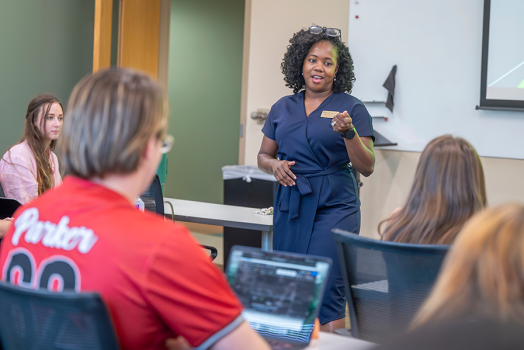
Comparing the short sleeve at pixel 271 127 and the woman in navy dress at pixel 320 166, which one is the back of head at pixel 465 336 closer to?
the woman in navy dress at pixel 320 166

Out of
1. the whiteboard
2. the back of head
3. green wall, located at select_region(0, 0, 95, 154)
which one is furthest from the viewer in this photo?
green wall, located at select_region(0, 0, 95, 154)

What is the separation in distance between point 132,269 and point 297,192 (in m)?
1.66

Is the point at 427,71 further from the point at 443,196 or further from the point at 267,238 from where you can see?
the point at 443,196

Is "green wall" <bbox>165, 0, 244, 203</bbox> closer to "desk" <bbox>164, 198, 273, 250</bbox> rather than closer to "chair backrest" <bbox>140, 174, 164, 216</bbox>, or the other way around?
"desk" <bbox>164, 198, 273, 250</bbox>

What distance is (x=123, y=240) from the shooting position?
2.72 feet

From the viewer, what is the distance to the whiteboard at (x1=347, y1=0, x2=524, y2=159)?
12.6 ft

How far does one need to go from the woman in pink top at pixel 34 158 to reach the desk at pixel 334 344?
2.06 meters

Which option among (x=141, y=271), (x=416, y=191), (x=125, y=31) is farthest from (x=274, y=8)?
(x=141, y=271)

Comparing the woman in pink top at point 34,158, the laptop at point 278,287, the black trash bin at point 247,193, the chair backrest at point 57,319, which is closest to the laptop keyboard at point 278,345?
the laptop at point 278,287

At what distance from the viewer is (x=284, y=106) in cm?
261

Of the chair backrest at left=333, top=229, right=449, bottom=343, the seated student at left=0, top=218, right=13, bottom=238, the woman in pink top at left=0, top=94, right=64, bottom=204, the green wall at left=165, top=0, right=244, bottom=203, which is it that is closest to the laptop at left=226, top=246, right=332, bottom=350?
the chair backrest at left=333, top=229, right=449, bottom=343

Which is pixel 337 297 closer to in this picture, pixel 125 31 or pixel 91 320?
pixel 91 320

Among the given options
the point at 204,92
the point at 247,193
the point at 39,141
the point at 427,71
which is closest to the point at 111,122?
the point at 39,141

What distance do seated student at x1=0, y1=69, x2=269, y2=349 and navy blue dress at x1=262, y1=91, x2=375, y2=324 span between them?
1508mm
